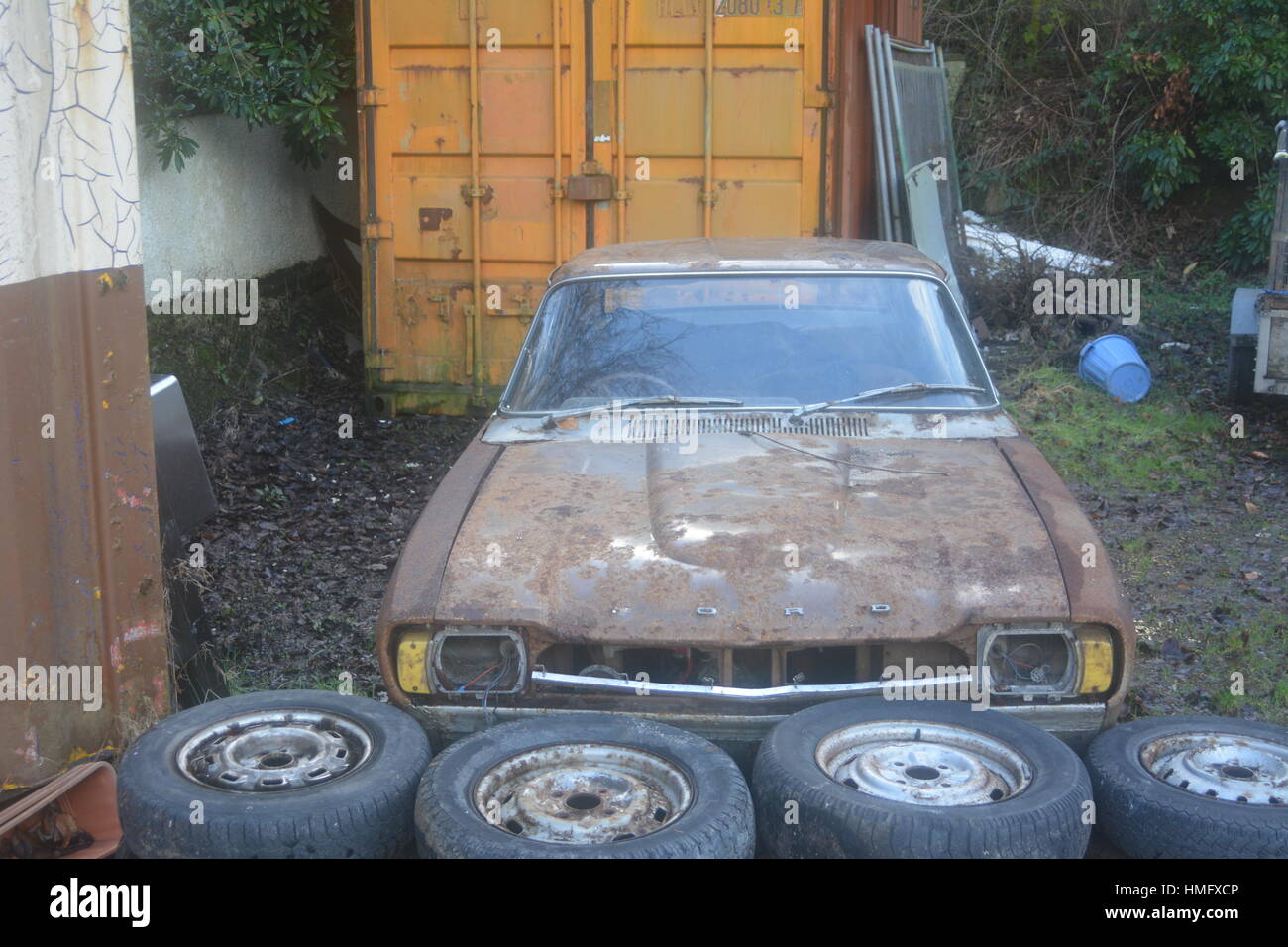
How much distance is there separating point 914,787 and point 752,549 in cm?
75

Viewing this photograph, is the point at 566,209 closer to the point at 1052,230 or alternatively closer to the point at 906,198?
the point at 906,198

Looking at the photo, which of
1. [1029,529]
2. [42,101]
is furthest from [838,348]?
[42,101]

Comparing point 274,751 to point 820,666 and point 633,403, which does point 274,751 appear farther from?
point 633,403

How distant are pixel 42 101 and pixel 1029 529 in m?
2.87

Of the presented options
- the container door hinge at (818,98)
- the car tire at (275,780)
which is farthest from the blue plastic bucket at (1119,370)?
the car tire at (275,780)

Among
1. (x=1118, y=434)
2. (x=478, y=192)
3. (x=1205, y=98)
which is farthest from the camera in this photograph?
A: (x=1205, y=98)

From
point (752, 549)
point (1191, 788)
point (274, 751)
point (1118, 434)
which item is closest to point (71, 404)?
point (274, 751)

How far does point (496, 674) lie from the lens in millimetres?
3137

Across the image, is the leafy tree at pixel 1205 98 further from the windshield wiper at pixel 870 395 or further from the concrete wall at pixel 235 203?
the windshield wiper at pixel 870 395

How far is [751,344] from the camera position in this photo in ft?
13.8

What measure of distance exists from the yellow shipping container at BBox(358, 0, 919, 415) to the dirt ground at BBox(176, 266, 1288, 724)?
1.00 meters

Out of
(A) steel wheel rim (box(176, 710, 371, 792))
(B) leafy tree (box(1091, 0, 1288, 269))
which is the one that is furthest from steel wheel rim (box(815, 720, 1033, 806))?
(B) leafy tree (box(1091, 0, 1288, 269))

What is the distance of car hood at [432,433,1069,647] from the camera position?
3.00 meters

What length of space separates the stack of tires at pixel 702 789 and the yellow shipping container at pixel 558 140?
17.0 feet
